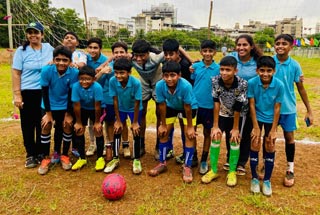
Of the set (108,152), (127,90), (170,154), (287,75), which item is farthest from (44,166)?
(287,75)

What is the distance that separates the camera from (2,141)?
18.7 ft

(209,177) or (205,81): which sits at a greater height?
(205,81)

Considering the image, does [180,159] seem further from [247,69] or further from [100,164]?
[247,69]

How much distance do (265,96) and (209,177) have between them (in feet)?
4.24

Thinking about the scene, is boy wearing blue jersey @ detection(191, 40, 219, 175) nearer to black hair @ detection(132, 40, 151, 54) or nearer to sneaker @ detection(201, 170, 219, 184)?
sneaker @ detection(201, 170, 219, 184)

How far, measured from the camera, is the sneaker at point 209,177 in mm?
4004

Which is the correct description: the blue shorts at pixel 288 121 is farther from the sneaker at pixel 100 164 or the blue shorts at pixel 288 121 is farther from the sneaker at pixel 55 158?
the sneaker at pixel 55 158

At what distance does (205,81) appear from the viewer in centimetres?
412

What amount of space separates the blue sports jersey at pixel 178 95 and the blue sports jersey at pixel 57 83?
4.04 feet

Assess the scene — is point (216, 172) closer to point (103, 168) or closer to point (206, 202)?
point (206, 202)

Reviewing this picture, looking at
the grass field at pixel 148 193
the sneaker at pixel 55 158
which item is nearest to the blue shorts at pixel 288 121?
the grass field at pixel 148 193

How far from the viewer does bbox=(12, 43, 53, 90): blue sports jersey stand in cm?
421

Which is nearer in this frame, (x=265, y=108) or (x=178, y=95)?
(x=265, y=108)

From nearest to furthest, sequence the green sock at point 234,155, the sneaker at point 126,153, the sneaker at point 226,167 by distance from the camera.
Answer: the green sock at point 234,155, the sneaker at point 226,167, the sneaker at point 126,153
